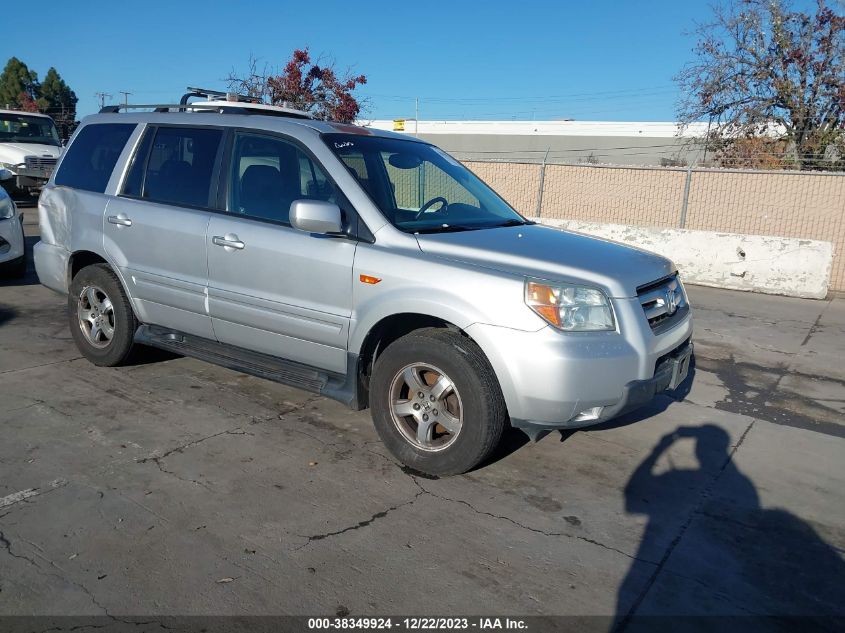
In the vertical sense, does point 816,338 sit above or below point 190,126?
below

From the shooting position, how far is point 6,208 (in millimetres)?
8836

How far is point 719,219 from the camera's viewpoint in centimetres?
1387

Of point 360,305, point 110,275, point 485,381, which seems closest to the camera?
point 485,381

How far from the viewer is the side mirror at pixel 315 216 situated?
159 inches

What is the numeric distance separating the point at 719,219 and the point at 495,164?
5695 millimetres

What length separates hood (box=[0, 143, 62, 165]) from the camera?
16328mm

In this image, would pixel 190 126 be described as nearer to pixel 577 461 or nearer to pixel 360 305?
pixel 360 305

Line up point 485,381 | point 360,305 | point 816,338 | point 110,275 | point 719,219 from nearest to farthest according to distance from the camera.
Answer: point 485,381, point 360,305, point 110,275, point 816,338, point 719,219

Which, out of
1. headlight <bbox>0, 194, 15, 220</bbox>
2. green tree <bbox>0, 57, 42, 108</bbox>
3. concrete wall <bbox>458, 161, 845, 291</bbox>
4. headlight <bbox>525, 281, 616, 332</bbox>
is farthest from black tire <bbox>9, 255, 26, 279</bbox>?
green tree <bbox>0, 57, 42, 108</bbox>

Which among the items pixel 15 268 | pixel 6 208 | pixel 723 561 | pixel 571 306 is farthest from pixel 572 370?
pixel 15 268

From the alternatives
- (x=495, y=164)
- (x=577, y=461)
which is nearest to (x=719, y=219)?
(x=495, y=164)

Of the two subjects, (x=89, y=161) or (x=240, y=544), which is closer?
(x=240, y=544)

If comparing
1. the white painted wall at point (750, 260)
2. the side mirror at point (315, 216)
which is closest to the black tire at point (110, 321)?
the side mirror at point (315, 216)

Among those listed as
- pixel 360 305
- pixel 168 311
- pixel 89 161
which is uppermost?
pixel 89 161
